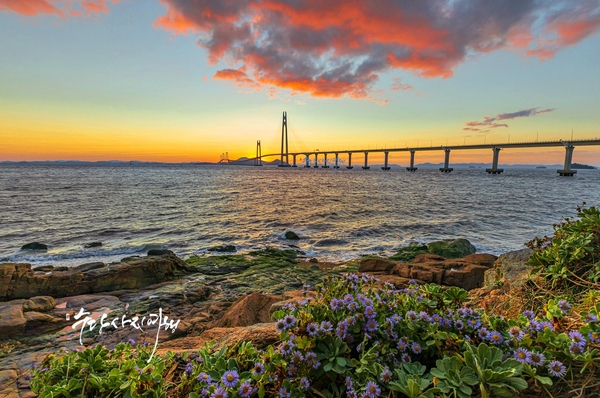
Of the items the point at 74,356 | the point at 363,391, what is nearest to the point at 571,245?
the point at 363,391

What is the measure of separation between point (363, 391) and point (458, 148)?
120 meters

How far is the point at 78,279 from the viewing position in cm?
730

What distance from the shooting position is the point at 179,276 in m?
8.82

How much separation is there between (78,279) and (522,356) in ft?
29.9

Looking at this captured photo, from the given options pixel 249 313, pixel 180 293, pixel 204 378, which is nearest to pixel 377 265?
pixel 249 313

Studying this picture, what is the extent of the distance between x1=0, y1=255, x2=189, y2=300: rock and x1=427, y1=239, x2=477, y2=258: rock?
10191 mm

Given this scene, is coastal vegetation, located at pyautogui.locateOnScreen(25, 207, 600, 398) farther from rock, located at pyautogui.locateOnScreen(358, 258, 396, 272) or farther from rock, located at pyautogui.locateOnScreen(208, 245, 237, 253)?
rock, located at pyautogui.locateOnScreen(208, 245, 237, 253)

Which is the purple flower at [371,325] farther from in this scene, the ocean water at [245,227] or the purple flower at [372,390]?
the ocean water at [245,227]

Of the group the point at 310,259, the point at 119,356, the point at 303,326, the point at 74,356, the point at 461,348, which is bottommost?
the point at 310,259

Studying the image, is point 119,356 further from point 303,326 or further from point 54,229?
point 54,229

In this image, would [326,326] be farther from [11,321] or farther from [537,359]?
[11,321]

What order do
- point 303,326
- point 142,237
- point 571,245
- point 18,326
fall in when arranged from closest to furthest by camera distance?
point 303,326 → point 571,245 → point 18,326 → point 142,237

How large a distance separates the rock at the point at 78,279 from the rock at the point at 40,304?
1023 mm

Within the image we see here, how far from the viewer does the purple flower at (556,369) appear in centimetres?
124
